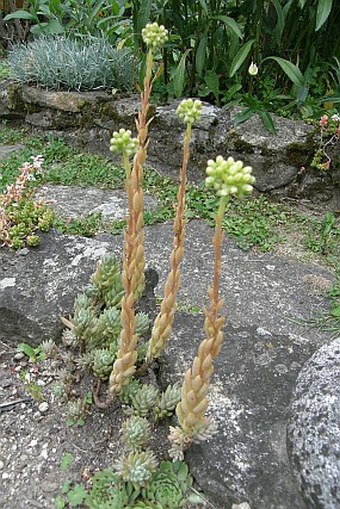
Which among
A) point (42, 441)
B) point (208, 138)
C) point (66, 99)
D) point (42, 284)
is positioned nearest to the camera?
point (42, 441)

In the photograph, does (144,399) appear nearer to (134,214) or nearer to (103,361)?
(103,361)

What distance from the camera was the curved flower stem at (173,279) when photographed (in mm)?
1326

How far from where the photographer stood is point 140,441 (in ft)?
5.10

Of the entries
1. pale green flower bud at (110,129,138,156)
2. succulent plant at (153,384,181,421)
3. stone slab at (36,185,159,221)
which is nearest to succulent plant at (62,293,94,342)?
succulent plant at (153,384,181,421)

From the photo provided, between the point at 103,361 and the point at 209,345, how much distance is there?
495 millimetres

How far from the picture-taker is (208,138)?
344 cm

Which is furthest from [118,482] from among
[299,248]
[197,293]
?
[299,248]

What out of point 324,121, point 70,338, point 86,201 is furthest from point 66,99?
point 70,338

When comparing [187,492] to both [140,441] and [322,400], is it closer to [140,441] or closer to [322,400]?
[140,441]

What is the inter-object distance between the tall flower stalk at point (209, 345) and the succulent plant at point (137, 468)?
9 centimetres

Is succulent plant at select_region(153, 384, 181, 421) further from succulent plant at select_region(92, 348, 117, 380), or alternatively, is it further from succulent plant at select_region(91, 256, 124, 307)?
succulent plant at select_region(91, 256, 124, 307)

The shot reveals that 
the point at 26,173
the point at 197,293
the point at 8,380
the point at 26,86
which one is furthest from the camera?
the point at 26,86

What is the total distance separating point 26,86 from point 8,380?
2799mm

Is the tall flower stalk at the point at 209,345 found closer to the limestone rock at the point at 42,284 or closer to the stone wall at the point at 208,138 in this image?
the limestone rock at the point at 42,284
